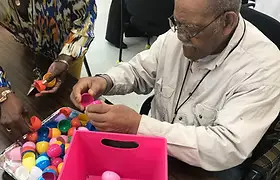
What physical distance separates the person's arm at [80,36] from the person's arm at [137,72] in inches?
6.8

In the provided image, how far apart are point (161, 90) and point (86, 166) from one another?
43 centimetres

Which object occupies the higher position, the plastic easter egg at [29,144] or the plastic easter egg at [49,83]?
the plastic easter egg at [49,83]

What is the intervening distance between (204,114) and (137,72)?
32 centimetres

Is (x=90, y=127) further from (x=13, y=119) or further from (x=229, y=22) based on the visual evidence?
(x=229, y=22)

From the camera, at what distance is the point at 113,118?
111 cm

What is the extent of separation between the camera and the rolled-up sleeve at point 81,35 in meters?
1.49

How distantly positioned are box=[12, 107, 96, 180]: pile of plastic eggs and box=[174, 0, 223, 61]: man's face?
0.41m

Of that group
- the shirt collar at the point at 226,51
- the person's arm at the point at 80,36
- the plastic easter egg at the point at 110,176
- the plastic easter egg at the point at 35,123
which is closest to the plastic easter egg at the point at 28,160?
the plastic easter egg at the point at 35,123

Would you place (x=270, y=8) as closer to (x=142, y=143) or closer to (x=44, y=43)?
(x=44, y=43)

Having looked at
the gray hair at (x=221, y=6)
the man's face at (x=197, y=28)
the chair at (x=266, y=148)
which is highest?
the gray hair at (x=221, y=6)

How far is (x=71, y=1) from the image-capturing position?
149cm

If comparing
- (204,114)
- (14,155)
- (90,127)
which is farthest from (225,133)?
(14,155)

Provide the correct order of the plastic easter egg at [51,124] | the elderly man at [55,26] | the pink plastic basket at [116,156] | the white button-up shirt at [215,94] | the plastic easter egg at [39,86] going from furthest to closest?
the elderly man at [55,26]
the plastic easter egg at [39,86]
the plastic easter egg at [51,124]
the white button-up shirt at [215,94]
the pink plastic basket at [116,156]

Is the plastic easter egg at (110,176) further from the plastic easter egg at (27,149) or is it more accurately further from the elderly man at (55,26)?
the elderly man at (55,26)
